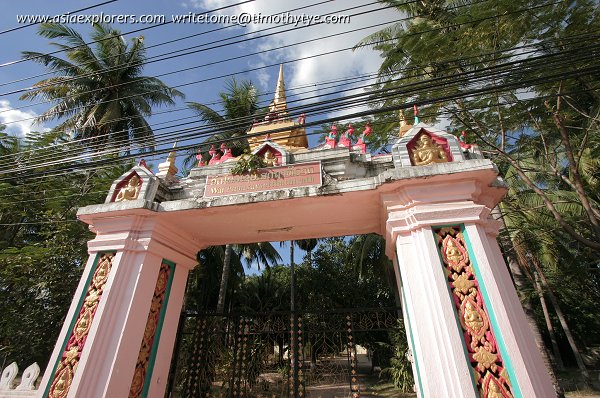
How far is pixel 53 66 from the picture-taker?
1455 centimetres

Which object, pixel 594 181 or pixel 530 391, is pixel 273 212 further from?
pixel 594 181

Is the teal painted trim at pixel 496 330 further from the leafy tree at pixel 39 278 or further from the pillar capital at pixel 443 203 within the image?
the leafy tree at pixel 39 278

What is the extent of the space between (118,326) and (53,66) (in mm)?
15346

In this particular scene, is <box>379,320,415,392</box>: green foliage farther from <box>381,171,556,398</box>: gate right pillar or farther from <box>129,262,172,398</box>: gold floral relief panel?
<box>129,262,172,398</box>: gold floral relief panel

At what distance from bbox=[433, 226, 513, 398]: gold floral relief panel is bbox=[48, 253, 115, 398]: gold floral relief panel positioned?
4484 millimetres

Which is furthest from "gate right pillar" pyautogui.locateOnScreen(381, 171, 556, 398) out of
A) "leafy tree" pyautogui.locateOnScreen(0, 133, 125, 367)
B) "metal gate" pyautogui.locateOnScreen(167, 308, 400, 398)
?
"leafy tree" pyautogui.locateOnScreen(0, 133, 125, 367)

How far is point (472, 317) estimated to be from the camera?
3396mm

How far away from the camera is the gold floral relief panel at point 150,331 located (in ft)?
14.4

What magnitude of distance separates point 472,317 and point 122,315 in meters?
4.24

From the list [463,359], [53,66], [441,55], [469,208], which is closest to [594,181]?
[441,55]

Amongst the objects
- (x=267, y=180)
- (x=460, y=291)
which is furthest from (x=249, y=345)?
(x=460, y=291)

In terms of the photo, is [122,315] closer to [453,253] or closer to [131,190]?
[131,190]

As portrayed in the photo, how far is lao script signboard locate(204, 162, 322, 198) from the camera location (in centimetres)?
471

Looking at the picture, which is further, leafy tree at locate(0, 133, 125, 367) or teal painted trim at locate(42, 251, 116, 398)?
leafy tree at locate(0, 133, 125, 367)
